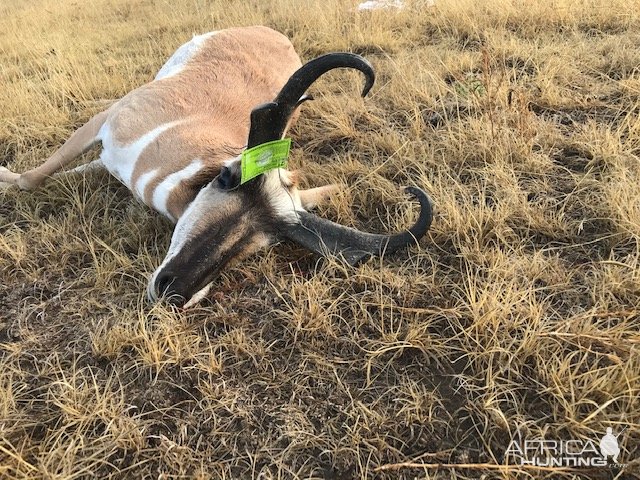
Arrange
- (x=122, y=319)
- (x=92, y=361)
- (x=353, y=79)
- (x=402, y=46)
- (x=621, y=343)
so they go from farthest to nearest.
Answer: (x=402, y=46)
(x=353, y=79)
(x=122, y=319)
(x=92, y=361)
(x=621, y=343)

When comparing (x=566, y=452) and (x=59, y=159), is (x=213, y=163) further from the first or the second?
(x=566, y=452)

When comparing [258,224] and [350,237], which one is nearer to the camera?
[350,237]

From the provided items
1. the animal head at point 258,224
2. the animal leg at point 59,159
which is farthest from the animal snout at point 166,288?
the animal leg at point 59,159

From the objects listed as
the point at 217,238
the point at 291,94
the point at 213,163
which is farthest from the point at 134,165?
the point at 291,94

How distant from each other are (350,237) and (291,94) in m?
0.91

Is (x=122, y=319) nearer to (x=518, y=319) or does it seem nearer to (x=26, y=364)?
(x=26, y=364)

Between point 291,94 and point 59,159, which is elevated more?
point 291,94

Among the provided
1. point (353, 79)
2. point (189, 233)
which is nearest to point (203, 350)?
point (189, 233)

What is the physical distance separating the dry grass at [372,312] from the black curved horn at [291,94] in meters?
0.80

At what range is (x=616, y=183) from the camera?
11.1 feet

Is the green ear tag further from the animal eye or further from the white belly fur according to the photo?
the white belly fur

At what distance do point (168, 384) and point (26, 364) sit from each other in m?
0.79

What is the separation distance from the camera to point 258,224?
317cm

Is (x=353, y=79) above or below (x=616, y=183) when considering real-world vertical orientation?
above
